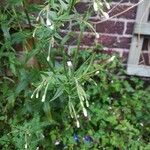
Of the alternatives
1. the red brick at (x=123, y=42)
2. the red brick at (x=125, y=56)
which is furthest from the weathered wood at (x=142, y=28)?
the red brick at (x=125, y=56)

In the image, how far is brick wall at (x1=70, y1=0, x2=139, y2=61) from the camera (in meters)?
3.38

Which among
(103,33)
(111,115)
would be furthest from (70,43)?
(111,115)

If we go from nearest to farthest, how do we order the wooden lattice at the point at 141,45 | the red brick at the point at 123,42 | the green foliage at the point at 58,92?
the green foliage at the point at 58,92 → the wooden lattice at the point at 141,45 → the red brick at the point at 123,42

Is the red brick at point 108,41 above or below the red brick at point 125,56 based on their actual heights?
above

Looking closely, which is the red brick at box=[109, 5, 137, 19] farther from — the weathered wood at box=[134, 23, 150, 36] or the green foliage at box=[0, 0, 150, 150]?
the green foliage at box=[0, 0, 150, 150]

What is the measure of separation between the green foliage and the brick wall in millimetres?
115

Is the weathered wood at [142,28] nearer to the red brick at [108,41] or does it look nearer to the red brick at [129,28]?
the red brick at [129,28]

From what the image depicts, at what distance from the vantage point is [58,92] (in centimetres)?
211

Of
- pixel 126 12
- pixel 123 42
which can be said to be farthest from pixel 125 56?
pixel 126 12

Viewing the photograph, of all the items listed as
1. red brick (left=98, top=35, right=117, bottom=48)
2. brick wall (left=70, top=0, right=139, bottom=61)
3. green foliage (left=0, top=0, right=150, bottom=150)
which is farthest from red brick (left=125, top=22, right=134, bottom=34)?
green foliage (left=0, top=0, right=150, bottom=150)

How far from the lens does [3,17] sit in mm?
2557

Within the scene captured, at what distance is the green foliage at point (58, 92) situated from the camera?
2115mm

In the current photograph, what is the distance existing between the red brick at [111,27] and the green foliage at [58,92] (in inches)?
8.3

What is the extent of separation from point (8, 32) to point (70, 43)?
1030mm
